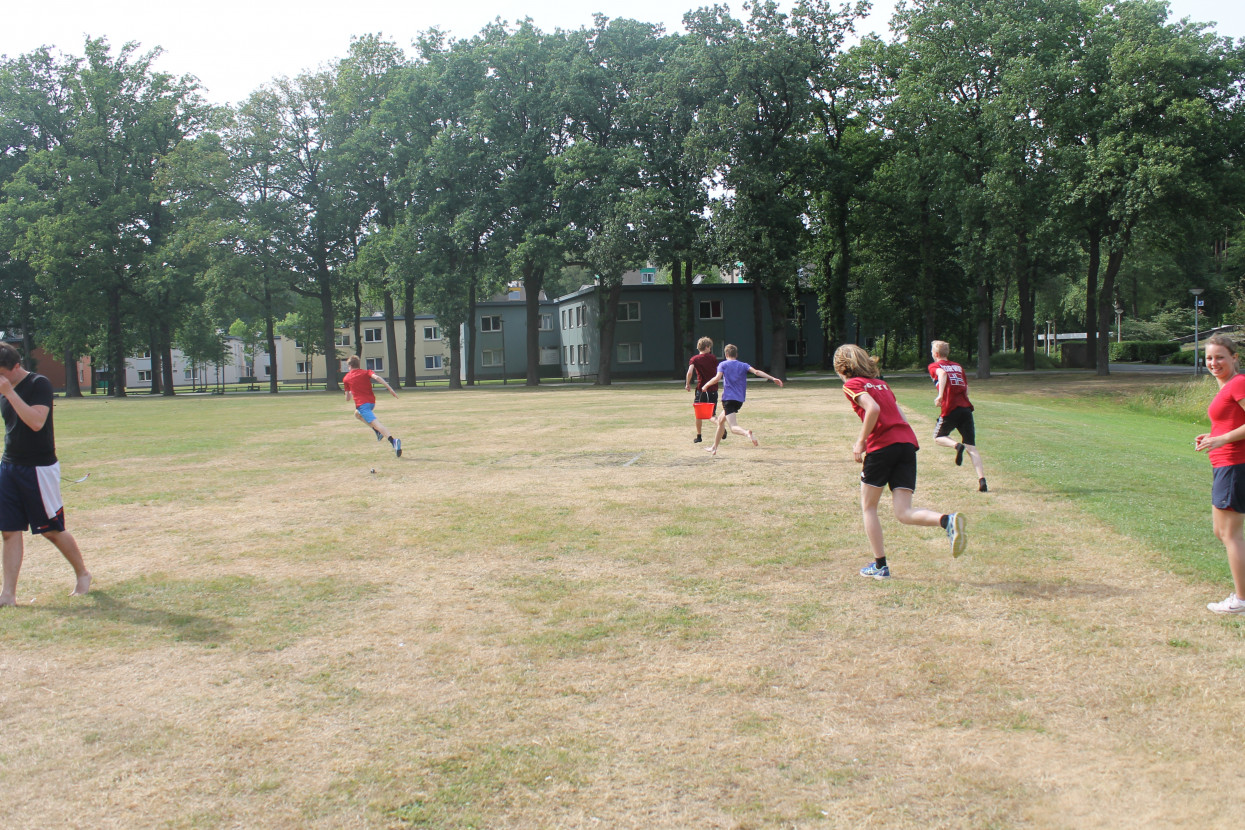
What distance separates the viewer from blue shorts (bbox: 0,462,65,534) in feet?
21.8

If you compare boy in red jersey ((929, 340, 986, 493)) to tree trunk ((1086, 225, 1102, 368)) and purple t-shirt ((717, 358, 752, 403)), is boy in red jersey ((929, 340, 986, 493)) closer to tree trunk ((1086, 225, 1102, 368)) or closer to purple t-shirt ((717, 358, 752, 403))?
purple t-shirt ((717, 358, 752, 403))

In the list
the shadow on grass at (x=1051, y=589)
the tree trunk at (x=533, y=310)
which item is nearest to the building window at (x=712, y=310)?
the tree trunk at (x=533, y=310)

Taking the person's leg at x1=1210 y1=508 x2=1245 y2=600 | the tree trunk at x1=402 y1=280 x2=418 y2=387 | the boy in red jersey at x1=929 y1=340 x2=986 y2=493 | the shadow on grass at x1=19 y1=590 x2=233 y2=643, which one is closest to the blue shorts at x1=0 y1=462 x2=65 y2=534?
the shadow on grass at x1=19 y1=590 x2=233 y2=643

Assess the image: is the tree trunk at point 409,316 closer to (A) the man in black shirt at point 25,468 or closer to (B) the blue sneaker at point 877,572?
(A) the man in black shirt at point 25,468

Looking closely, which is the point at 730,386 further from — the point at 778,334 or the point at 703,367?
the point at 778,334

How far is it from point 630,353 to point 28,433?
2547 inches

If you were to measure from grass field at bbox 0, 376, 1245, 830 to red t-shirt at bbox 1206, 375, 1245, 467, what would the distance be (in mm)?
1072

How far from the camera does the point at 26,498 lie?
668 cm

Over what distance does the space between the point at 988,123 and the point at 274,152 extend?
3984cm

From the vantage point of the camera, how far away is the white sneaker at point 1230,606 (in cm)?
595

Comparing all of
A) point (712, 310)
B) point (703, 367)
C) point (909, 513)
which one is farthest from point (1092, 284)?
point (909, 513)

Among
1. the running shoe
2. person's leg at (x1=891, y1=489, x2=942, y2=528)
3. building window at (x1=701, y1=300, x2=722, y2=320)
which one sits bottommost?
the running shoe

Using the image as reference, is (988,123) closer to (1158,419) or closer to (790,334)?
(1158,419)

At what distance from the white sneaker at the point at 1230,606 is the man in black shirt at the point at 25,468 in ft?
27.2
